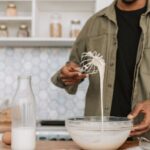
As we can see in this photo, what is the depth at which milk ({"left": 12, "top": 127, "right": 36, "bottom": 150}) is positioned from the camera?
3.36 feet

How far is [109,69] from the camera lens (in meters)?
1.59

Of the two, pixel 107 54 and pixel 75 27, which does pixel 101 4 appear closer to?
pixel 75 27

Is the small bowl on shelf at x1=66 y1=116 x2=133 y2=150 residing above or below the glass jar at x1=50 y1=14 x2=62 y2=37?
below

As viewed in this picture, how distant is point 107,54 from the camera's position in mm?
1623

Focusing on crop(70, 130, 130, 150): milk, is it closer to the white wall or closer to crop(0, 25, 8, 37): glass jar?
Answer: the white wall

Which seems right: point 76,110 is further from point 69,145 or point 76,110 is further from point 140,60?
point 69,145

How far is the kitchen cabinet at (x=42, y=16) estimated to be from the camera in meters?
2.41

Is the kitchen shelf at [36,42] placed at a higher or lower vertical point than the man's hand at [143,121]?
higher

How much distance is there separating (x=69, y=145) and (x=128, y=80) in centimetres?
50

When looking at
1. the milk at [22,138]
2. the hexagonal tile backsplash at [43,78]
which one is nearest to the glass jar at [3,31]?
the hexagonal tile backsplash at [43,78]

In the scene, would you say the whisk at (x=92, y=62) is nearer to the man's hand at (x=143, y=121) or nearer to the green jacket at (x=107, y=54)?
the green jacket at (x=107, y=54)

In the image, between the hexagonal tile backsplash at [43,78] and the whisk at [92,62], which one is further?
the hexagonal tile backsplash at [43,78]

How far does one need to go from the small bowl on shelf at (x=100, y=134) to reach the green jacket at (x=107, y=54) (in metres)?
0.47

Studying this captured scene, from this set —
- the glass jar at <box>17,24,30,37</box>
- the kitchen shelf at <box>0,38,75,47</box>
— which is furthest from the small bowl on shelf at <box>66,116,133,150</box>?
the glass jar at <box>17,24,30,37</box>
